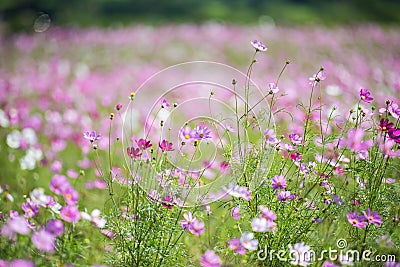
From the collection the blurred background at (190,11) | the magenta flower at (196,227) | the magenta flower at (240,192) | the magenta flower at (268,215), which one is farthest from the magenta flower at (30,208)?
the blurred background at (190,11)

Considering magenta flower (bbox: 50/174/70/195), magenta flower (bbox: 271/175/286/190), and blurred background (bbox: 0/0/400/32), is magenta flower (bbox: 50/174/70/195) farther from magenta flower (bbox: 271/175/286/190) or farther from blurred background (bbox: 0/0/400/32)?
blurred background (bbox: 0/0/400/32)

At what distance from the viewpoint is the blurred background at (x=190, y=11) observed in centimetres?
1373

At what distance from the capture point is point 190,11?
48.2 ft

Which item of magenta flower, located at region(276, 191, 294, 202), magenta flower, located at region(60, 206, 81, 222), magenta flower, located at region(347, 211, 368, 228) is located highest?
magenta flower, located at region(276, 191, 294, 202)

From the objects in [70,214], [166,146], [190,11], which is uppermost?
[190,11]

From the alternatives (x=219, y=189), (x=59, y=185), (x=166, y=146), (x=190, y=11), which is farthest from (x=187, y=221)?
(x=190, y=11)

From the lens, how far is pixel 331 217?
2.07 meters

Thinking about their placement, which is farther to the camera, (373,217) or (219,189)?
(219,189)

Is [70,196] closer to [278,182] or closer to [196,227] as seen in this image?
[196,227]

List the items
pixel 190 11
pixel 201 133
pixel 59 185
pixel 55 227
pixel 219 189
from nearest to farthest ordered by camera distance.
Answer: pixel 55 227, pixel 201 133, pixel 219 189, pixel 59 185, pixel 190 11

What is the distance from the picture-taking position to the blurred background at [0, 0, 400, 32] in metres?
13.7

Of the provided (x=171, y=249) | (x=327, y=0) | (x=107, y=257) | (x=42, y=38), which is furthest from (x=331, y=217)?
(x=327, y=0)

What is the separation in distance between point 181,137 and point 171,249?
452mm

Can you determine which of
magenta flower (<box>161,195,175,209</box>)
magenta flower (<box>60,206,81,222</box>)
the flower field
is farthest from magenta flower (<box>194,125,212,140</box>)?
magenta flower (<box>60,206,81,222</box>)
